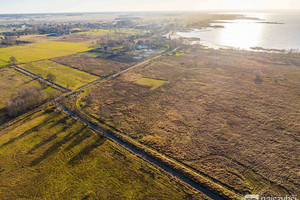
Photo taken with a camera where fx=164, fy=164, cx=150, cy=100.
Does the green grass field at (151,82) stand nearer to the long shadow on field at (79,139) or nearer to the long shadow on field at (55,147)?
the long shadow on field at (79,139)

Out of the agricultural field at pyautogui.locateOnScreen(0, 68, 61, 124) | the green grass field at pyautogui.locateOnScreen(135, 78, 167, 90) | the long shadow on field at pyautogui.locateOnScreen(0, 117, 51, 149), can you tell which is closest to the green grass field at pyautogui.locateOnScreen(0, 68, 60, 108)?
the agricultural field at pyautogui.locateOnScreen(0, 68, 61, 124)

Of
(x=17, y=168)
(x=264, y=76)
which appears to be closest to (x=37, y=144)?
(x=17, y=168)

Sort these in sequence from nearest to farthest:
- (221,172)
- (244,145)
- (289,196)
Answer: (289,196) < (221,172) < (244,145)

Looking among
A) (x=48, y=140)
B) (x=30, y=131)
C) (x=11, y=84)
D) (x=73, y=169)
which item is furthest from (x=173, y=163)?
(x=11, y=84)

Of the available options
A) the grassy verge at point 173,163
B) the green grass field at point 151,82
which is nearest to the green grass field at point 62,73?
the green grass field at point 151,82

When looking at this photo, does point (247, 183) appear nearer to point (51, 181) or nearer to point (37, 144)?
point (51, 181)

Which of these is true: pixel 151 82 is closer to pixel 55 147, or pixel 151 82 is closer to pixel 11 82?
pixel 55 147

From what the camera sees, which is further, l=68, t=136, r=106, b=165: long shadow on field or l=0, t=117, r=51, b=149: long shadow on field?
l=0, t=117, r=51, b=149: long shadow on field

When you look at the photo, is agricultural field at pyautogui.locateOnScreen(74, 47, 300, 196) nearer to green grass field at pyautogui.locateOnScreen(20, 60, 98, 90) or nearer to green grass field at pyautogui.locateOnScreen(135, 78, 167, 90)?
green grass field at pyautogui.locateOnScreen(135, 78, 167, 90)
